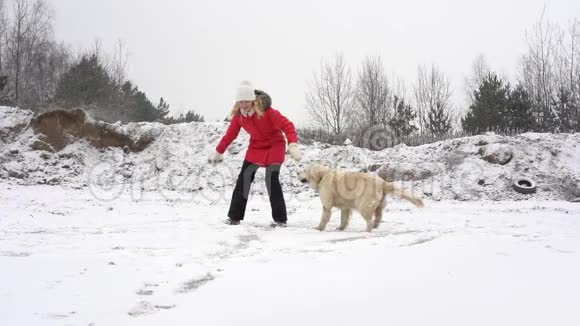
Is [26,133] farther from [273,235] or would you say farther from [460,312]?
[460,312]

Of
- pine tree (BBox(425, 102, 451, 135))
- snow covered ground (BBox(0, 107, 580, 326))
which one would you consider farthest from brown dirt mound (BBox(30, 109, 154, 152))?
pine tree (BBox(425, 102, 451, 135))

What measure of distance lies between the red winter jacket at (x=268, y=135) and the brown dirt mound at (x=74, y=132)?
941 centimetres

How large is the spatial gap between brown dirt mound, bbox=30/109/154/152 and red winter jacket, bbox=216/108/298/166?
9408 mm

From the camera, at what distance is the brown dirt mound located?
13539 millimetres

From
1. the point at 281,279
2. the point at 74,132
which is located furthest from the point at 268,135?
the point at 74,132

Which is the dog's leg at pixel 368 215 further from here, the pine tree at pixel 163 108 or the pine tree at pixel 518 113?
the pine tree at pixel 163 108

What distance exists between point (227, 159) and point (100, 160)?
13.7ft

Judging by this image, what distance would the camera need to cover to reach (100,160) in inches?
531

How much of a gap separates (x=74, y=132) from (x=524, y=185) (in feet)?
43.9

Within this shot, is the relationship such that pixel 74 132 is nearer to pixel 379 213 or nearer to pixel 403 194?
pixel 379 213

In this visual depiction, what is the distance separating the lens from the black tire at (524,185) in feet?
30.0

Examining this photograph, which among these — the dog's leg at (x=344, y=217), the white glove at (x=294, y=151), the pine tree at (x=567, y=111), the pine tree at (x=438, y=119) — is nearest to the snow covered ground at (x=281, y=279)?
the white glove at (x=294, y=151)

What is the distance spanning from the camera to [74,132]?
544 inches

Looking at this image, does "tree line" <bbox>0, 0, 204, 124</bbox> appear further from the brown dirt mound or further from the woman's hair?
the woman's hair
